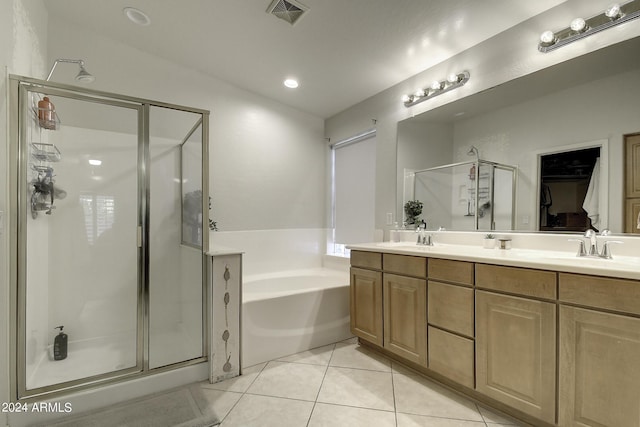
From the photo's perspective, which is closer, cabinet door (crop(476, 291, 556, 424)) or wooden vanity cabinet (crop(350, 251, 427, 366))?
cabinet door (crop(476, 291, 556, 424))

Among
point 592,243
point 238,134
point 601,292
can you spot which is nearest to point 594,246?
point 592,243

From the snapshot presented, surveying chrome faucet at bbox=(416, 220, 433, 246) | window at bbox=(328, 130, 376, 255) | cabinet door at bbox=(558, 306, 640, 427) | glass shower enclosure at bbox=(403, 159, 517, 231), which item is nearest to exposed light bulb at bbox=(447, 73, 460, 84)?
glass shower enclosure at bbox=(403, 159, 517, 231)

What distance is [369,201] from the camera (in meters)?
3.21

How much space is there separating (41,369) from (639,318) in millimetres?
2995

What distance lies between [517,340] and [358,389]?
0.97 metres

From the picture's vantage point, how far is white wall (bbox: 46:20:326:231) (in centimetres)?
256

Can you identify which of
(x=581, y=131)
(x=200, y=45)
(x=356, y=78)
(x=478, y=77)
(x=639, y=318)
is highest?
(x=200, y=45)

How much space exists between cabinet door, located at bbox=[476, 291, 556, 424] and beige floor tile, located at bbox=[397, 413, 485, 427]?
177mm

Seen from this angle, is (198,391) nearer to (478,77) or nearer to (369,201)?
(369,201)

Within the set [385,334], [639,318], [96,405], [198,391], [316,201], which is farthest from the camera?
[316,201]

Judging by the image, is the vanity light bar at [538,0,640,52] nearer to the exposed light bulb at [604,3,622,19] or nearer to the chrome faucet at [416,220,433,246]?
the exposed light bulb at [604,3,622,19]

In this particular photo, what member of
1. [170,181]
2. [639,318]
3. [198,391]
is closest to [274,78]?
[170,181]

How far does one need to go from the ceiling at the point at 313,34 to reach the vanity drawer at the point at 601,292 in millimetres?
1622

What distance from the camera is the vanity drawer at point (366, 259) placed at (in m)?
2.18
